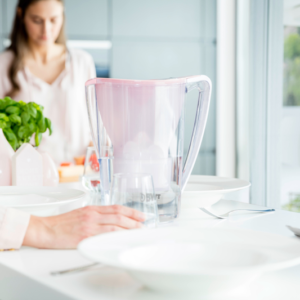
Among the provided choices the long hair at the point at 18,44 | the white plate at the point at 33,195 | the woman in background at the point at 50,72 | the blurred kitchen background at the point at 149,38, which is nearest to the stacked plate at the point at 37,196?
the white plate at the point at 33,195

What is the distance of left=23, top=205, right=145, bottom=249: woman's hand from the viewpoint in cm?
59

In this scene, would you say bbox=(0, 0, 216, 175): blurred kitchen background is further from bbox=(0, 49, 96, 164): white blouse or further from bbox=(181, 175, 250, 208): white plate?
bbox=(181, 175, 250, 208): white plate

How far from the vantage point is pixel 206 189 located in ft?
3.06

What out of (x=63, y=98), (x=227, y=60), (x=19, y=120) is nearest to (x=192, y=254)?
(x=19, y=120)

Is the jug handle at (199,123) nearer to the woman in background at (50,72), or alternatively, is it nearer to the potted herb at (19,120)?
the potted herb at (19,120)

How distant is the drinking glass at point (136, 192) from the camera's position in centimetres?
58

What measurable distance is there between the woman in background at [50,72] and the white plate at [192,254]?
2665 mm

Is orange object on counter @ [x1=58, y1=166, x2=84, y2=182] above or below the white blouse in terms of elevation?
below

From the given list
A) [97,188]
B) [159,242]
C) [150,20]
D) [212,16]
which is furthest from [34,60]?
[159,242]

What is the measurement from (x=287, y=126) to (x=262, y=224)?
252 centimetres

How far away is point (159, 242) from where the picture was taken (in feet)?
1.68

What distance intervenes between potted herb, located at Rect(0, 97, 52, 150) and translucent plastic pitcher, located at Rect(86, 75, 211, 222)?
46cm

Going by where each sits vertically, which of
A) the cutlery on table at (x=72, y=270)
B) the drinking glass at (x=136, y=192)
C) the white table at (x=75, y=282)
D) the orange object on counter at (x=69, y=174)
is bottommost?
the orange object on counter at (x=69, y=174)

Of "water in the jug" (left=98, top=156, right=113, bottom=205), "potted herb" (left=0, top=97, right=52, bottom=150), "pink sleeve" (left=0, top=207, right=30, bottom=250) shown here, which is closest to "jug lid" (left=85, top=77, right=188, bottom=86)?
"water in the jug" (left=98, top=156, right=113, bottom=205)
